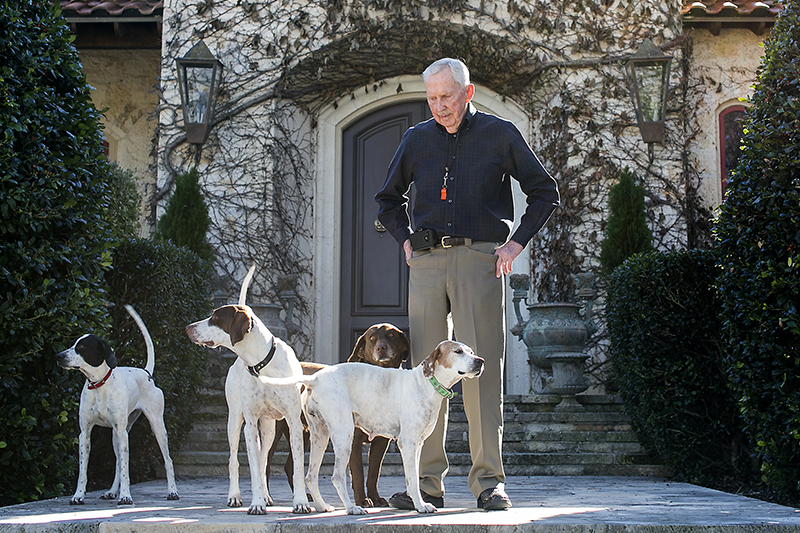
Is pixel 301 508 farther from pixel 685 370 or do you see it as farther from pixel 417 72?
pixel 417 72

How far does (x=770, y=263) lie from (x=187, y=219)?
559 cm

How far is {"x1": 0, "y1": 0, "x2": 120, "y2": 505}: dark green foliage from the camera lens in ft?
13.8

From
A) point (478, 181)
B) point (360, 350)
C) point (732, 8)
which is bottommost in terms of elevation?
point (360, 350)

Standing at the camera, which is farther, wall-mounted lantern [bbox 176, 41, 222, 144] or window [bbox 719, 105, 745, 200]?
window [bbox 719, 105, 745, 200]

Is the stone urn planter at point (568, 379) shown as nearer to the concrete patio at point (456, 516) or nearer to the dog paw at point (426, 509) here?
the concrete patio at point (456, 516)

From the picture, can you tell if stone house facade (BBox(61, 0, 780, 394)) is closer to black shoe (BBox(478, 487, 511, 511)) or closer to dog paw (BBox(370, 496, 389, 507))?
dog paw (BBox(370, 496, 389, 507))

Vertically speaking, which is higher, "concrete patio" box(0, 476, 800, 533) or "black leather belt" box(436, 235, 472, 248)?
"black leather belt" box(436, 235, 472, 248)

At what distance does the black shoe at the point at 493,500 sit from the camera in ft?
11.7

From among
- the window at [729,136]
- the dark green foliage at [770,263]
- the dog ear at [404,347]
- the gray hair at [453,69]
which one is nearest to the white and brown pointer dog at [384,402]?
the dog ear at [404,347]

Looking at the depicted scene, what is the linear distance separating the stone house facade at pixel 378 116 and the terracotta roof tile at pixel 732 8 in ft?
0.07

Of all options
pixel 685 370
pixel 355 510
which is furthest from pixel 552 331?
pixel 355 510

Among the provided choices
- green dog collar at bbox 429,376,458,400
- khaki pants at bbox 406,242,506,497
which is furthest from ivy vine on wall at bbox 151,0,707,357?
green dog collar at bbox 429,376,458,400

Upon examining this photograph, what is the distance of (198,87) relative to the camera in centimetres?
840

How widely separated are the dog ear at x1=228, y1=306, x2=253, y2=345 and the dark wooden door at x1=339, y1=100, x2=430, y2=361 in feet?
17.5
